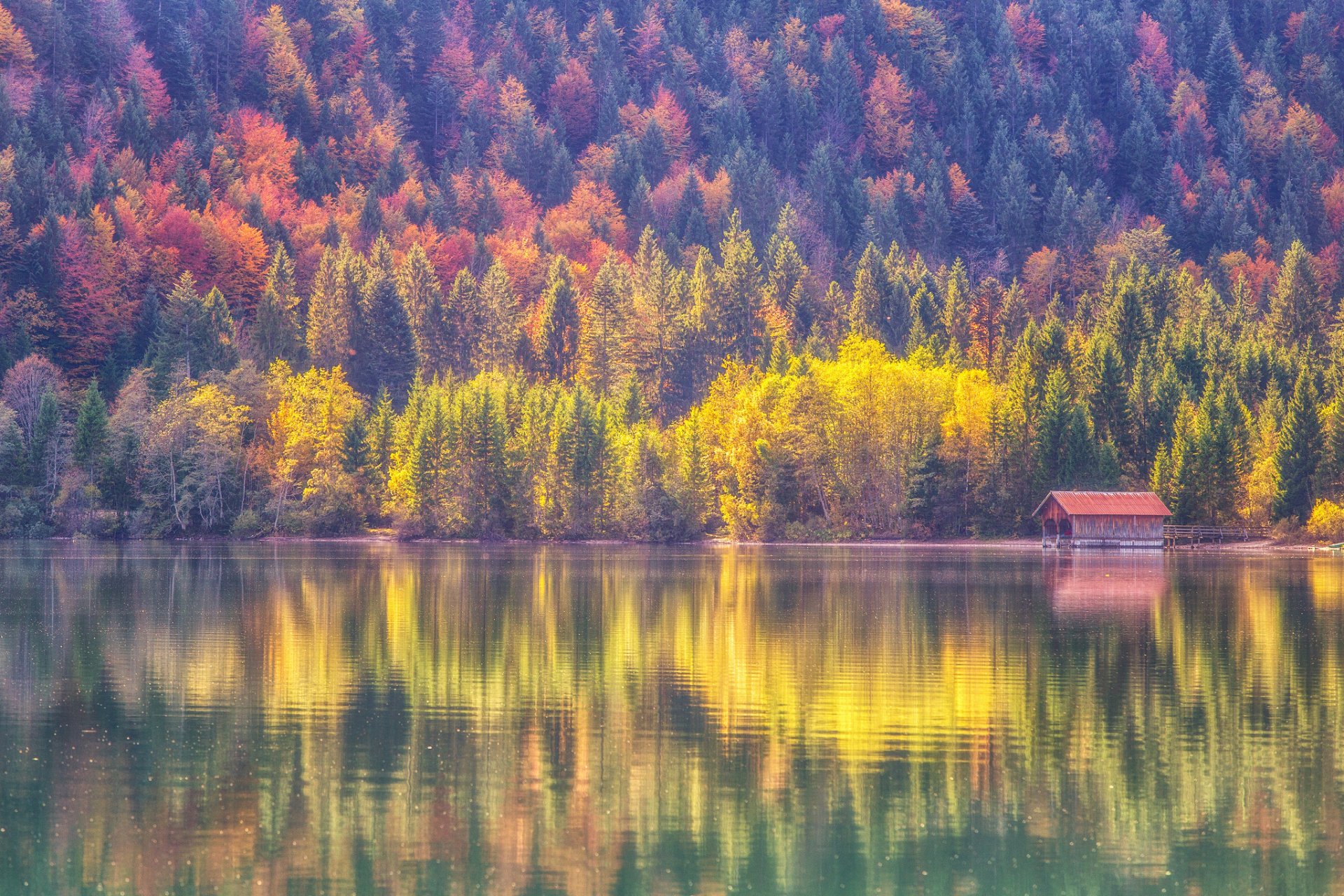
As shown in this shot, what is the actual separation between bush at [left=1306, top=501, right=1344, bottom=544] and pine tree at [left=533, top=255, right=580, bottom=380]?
71.2 m

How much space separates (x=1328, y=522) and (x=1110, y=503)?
14180mm

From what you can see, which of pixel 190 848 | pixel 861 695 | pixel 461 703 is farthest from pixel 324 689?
pixel 190 848

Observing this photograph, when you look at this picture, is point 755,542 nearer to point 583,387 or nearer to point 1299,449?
point 583,387

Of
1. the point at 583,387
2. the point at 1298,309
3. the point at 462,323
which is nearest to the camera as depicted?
the point at 583,387

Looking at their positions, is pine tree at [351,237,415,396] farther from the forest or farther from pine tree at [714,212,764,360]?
pine tree at [714,212,764,360]

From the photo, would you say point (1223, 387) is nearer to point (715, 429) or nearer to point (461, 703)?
point (715, 429)

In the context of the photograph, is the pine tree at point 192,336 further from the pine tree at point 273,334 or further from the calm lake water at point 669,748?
the calm lake water at point 669,748

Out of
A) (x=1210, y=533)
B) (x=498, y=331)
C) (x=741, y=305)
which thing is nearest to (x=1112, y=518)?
(x=1210, y=533)

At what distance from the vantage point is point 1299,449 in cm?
11325

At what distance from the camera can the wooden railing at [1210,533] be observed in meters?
119

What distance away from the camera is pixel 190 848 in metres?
22.5

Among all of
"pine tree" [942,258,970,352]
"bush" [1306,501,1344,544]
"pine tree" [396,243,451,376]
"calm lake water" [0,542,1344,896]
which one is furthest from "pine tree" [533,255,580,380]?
"calm lake water" [0,542,1344,896]

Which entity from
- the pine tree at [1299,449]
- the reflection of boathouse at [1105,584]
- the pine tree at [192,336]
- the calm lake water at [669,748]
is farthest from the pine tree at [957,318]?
the calm lake water at [669,748]

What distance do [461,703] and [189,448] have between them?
9469cm
